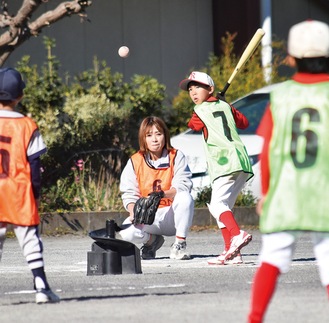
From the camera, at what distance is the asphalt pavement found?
773 cm

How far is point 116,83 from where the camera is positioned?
18.8m

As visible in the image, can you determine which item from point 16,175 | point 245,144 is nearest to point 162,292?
point 16,175

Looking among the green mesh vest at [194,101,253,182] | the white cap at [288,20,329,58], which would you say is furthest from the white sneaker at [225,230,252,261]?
the white cap at [288,20,329,58]

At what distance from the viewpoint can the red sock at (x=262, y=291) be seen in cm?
677

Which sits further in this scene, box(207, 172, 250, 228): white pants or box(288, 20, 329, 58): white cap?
box(207, 172, 250, 228): white pants

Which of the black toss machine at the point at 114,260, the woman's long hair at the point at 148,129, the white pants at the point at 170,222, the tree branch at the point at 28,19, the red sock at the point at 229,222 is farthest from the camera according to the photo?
the tree branch at the point at 28,19

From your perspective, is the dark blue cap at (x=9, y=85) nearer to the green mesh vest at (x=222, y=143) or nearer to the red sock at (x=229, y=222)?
the green mesh vest at (x=222, y=143)

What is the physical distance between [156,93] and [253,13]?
3934 millimetres

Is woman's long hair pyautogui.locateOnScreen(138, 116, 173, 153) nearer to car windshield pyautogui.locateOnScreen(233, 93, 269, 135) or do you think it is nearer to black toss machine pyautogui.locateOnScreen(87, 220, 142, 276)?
black toss machine pyautogui.locateOnScreen(87, 220, 142, 276)

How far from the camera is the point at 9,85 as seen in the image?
8.52 m

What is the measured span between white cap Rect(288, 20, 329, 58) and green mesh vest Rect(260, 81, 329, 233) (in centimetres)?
19

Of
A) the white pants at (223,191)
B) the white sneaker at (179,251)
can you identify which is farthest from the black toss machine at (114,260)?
the white sneaker at (179,251)

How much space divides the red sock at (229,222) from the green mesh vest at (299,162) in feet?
13.6

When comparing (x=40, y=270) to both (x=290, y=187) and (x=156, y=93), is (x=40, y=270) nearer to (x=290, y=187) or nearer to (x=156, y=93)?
(x=290, y=187)
